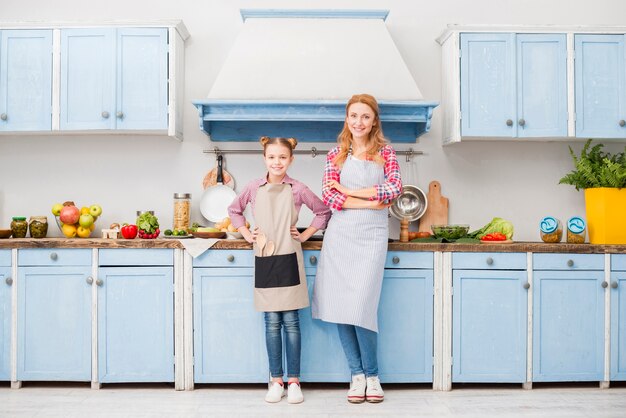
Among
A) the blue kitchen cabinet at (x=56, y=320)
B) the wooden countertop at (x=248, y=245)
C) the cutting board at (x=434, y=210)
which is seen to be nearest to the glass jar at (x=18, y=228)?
the wooden countertop at (x=248, y=245)

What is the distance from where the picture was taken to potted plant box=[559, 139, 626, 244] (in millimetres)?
3508

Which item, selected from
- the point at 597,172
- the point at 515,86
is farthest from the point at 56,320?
the point at 597,172

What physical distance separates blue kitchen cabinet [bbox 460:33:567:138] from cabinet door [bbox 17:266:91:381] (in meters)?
2.37

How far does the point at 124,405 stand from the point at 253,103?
1.72 m

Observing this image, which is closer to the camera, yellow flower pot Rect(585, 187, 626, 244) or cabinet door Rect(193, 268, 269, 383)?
cabinet door Rect(193, 268, 269, 383)

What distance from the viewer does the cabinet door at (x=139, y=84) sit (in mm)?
3639

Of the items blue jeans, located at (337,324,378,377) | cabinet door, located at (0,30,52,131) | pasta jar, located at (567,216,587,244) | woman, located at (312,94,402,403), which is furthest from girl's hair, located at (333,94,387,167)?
cabinet door, located at (0,30,52,131)

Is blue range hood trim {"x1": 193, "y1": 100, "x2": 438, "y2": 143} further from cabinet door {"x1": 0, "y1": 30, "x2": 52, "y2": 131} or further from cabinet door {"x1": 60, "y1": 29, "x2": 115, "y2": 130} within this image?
cabinet door {"x1": 0, "y1": 30, "x2": 52, "y2": 131}

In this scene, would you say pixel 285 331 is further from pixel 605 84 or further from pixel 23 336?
pixel 605 84

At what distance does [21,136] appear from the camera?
400 centimetres

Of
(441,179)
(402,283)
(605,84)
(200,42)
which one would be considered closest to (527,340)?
(402,283)

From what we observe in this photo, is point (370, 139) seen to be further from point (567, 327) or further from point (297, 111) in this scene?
point (567, 327)

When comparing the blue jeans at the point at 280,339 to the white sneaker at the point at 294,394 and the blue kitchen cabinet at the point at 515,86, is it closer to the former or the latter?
the white sneaker at the point at 294,394

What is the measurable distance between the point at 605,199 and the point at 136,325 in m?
2.70
